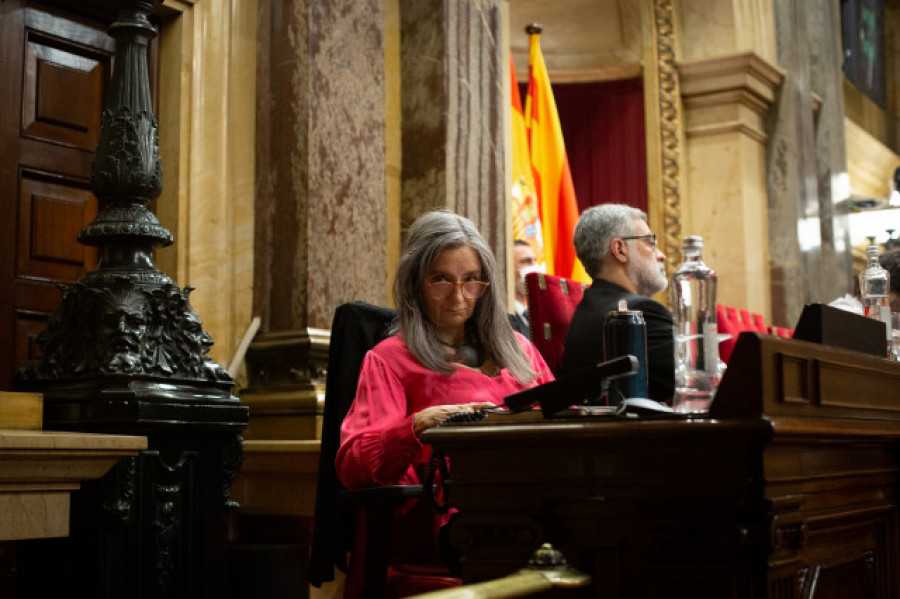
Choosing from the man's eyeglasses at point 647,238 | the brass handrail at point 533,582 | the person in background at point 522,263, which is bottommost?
the brass handrail at point 533,582

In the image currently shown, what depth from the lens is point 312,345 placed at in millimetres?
3627

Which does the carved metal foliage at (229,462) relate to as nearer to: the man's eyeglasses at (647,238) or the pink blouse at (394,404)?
the pink blouse at (394,404)

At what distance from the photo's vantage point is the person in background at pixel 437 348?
101 inches

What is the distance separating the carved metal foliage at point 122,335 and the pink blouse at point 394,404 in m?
0.40

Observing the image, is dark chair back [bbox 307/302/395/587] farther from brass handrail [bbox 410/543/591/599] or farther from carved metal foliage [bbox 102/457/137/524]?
brass handrail [bbox 410/543/591/599]

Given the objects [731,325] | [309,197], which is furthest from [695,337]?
[731,325]

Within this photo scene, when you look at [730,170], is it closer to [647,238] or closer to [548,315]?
[647,238]

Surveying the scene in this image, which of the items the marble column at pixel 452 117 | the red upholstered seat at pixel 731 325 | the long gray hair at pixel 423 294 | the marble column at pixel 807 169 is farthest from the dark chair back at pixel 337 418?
the marble column at pixel 807 169

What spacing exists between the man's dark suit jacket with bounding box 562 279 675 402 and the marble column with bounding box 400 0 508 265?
0.93 m

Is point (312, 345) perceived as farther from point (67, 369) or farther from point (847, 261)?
point (847, 261)

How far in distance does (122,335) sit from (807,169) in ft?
20.9

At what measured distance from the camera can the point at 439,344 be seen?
2736 mm

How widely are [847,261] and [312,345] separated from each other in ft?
20.0

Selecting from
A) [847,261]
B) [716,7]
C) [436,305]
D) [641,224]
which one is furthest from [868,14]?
[436,305]
